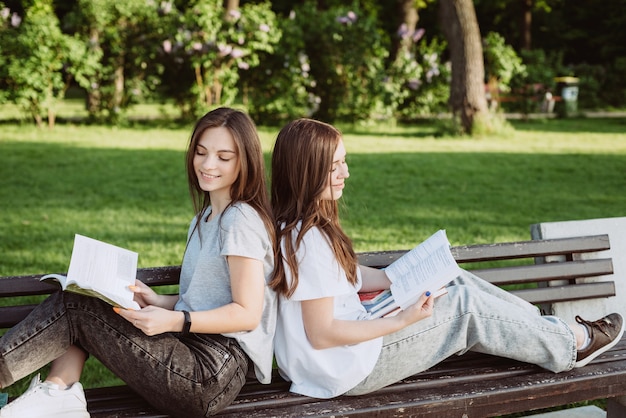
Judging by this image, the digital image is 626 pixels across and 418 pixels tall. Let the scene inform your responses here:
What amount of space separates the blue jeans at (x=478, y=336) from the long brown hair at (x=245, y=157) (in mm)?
649

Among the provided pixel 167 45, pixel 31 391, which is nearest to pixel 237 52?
pixel 167 45

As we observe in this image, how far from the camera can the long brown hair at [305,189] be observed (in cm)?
263

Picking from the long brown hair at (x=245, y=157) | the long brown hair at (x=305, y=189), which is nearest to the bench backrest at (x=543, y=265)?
the long brown hair at (x=305, y=189)

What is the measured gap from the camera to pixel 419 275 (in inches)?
106

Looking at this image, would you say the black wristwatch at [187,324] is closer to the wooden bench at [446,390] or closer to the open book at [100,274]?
the open book at [100,274]

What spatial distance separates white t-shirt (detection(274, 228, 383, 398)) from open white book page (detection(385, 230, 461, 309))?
0.17m

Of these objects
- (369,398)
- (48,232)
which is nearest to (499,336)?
(369,398)

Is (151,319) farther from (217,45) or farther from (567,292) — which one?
(217,45)

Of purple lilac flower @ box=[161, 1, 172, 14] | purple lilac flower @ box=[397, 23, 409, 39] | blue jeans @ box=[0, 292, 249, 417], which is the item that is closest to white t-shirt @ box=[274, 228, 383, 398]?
blue jeans @ box=[0, 292, 249, 417]

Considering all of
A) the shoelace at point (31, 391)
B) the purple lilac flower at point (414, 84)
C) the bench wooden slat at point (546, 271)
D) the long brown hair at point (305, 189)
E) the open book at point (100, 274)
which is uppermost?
the purple lilac flower at point (414, 84)

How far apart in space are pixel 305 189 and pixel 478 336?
82cm

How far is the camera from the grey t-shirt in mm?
2551

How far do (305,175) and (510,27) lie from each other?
37.3m

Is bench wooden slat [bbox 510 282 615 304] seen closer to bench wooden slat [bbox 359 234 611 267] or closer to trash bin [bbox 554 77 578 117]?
bench wooden slat [bbox 359 234 611 267]
